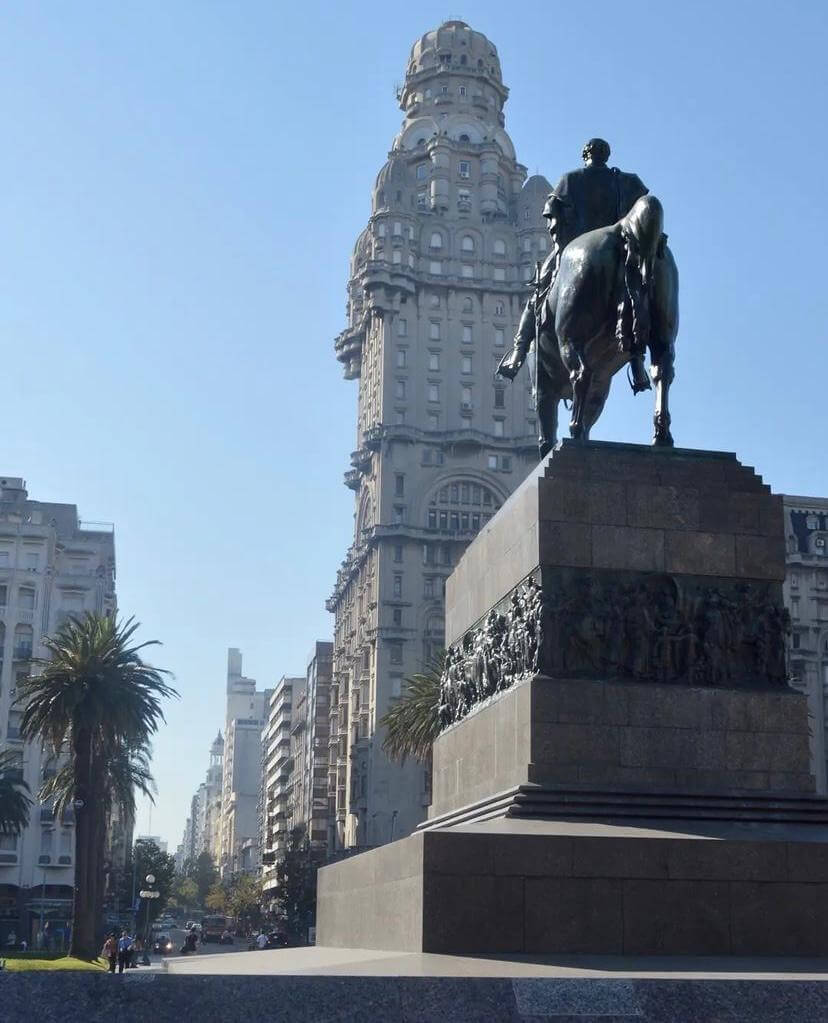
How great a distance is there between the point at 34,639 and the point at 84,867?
51895 millimetres

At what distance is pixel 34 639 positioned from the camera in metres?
101

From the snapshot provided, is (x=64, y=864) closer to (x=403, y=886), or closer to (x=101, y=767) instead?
(x=101, y=767)

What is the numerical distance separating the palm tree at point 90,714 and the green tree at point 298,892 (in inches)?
1728

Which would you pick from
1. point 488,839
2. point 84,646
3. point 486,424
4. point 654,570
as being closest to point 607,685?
point 654,570

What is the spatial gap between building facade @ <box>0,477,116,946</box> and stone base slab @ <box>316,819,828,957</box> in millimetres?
79070

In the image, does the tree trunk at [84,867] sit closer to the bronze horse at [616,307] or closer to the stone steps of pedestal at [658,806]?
the bronze horse at [616,307]

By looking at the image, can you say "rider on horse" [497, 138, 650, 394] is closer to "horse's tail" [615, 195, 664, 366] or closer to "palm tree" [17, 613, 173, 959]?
"horse's tail" [615, 195, 664, 366]

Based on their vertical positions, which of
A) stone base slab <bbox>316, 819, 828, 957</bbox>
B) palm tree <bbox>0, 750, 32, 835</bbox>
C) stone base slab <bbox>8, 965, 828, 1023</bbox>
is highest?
palm tree <bbox>0, 750, 32, 835</bbox>

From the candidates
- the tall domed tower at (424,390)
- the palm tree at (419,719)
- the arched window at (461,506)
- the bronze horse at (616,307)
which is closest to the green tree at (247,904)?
the tall domed tower at (424,390)

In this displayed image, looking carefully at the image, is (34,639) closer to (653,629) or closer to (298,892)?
(298,892)

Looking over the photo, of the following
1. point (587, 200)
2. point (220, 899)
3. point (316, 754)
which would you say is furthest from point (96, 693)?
point (220, 899)

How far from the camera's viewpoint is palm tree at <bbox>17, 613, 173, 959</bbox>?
52250mm

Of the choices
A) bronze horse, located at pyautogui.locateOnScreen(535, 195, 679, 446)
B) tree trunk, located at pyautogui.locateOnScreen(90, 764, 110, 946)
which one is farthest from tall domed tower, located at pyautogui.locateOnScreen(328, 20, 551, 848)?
bronze horse, located at pyautogui.locateOnScreen(535, 195, 679, 446)

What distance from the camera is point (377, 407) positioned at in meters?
113
